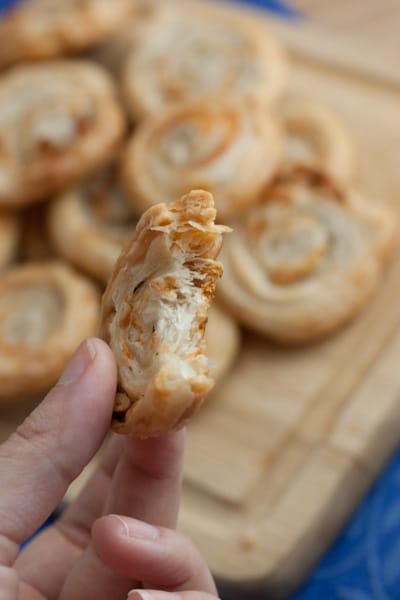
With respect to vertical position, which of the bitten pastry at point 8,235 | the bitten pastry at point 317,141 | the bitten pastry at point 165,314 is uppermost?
the bitten pastry at point 317,141

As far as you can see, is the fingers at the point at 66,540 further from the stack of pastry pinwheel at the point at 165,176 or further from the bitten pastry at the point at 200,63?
the bitten pastry at the point at 200,63

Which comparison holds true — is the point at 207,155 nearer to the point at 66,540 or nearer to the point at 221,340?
the point at 221,340

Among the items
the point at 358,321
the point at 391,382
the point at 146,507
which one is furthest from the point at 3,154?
the point at 146,507

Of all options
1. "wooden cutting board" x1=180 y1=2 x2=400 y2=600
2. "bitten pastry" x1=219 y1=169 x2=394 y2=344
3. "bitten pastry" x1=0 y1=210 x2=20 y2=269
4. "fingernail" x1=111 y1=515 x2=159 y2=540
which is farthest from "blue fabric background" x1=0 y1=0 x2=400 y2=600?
"bitten pastry" x1=0 y1=210 x2=20 y2=269

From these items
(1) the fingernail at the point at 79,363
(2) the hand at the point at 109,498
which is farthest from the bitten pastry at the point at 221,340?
(1) the fingernail at the point at 79,363

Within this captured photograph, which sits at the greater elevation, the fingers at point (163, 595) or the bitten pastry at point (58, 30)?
the bitten pastry at point (58, 30)

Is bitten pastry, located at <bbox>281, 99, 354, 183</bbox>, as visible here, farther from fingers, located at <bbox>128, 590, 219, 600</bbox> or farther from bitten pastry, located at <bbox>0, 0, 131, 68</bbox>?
fingers, located at <bbox>128, 590, 219, 600</bbox>

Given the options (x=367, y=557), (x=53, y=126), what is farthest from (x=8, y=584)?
(x=53, y=126)
